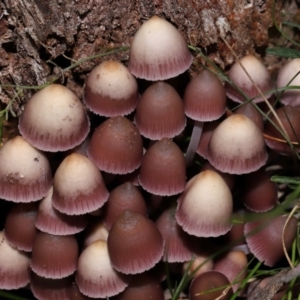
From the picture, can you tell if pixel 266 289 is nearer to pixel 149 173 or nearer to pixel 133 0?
pixel 149 173

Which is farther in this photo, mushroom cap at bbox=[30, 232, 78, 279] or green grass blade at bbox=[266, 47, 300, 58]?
green grass blade at bbox=[266, 47, 300, 58]

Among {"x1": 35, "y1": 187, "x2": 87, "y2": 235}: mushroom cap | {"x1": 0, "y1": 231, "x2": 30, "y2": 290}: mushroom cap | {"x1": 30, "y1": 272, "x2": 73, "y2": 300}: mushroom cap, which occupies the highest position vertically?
{"x1": 35, "y1": 187, "x2": 87, "y2": 235}: mushroom cap

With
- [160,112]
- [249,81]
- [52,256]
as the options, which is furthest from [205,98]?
[52,256]

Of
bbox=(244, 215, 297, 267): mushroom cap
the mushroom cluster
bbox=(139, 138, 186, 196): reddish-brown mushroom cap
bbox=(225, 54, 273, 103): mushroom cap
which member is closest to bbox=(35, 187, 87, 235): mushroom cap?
the mushroom cluster

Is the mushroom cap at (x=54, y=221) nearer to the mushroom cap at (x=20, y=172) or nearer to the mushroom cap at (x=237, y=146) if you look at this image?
the mushroom cap at (x=20, y=172)

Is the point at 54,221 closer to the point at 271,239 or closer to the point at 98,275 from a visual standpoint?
the point at 98,275

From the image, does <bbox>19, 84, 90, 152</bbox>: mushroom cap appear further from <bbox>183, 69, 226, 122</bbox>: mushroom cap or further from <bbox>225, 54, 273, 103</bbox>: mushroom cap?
<bbox>225, 54, 273, 103</bbox>: mushroom cap

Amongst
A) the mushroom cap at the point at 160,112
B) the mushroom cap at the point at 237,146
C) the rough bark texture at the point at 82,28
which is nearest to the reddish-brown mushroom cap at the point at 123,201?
the mushroom cap at the point at 160,112
